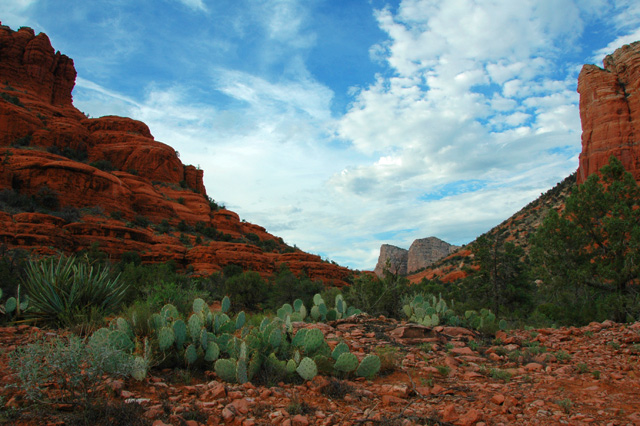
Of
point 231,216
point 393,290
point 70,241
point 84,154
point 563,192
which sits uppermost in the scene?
point 84,154

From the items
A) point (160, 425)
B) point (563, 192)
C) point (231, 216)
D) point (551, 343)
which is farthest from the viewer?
point (231, 216)

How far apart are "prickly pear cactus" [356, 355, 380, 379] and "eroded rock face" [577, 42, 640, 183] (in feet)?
164

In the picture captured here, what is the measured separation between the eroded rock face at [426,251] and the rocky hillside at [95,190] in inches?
1551

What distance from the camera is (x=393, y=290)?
12.2 m

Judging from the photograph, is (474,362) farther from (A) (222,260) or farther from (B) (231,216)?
(B) (231,216)

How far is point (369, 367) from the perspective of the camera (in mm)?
5062

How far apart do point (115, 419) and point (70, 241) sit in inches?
1142

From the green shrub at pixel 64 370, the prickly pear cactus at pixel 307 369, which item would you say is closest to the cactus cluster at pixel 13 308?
the green shrub at pixel 64 370

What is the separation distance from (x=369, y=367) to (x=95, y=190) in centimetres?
3866

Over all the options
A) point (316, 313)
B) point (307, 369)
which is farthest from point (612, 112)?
point (307, 369)

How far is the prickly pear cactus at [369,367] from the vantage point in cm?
505

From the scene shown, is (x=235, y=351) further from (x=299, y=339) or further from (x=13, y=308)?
(x=13, y=308)

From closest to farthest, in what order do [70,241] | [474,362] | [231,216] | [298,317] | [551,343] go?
[474,362], [551,343], [298,317], [70,241], [231,216]

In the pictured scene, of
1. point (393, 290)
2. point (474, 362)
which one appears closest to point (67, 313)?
point (474, 362)
